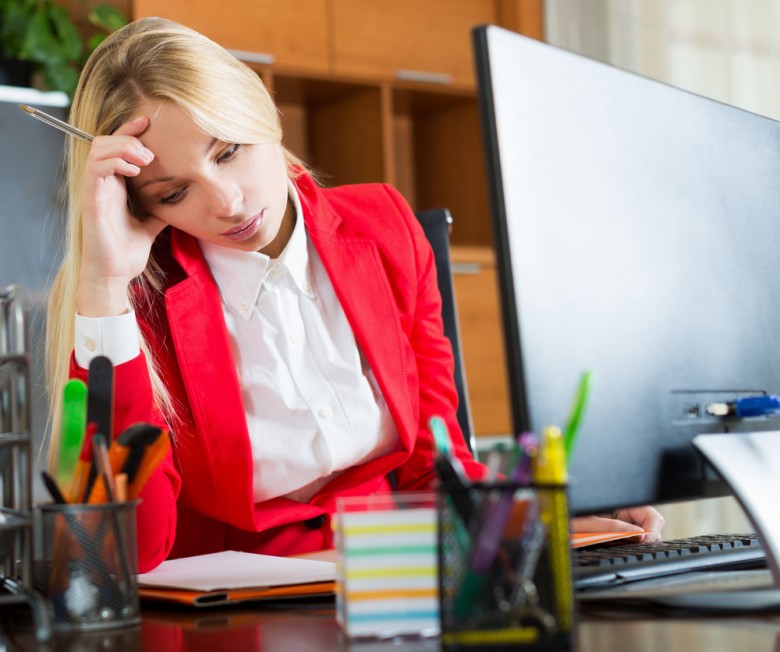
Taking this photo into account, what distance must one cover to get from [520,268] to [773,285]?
0.33m

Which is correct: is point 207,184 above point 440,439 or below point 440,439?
above

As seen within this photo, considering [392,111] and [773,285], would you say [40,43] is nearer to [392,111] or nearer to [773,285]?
[392,111]

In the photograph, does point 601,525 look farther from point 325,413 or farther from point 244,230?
point 244,230

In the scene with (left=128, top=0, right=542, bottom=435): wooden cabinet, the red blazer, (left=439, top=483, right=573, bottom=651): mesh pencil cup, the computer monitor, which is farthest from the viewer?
(left=128, top=0, right=542, bottom=435): wooden cabinet

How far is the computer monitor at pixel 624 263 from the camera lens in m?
0.69

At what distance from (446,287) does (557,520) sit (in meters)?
1.06

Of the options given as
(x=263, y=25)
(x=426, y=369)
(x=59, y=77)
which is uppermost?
(x=263, y=25)

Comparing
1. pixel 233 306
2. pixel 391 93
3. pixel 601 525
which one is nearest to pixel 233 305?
pixel 233 306

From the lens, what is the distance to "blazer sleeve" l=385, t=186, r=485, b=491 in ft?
4.77

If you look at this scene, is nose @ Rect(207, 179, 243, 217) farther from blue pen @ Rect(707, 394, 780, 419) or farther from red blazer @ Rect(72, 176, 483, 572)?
blue pen @ Rect(707, 394, 780, 419)

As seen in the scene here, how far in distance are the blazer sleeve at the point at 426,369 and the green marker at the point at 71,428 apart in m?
0.70

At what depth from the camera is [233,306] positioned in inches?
52.9

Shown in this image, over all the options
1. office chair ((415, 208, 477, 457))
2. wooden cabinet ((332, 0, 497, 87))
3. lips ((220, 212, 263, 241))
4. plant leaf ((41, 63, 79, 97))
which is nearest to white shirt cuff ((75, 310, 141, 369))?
lips ((220, 212, 263, 241))

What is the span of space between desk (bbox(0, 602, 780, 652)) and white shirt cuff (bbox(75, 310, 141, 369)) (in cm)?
31
